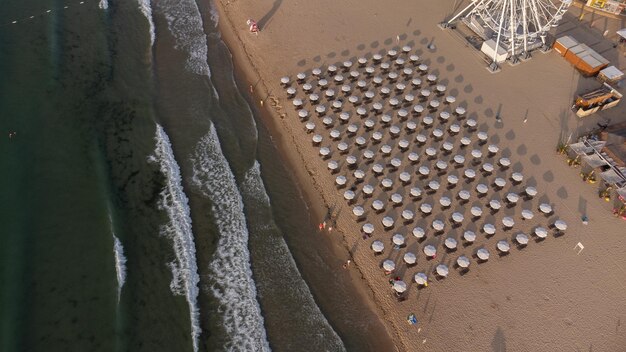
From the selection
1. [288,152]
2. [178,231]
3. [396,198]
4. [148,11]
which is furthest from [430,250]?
[148,11]

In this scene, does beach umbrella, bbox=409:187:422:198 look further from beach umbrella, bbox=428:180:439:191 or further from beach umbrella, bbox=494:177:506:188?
beach umbrella, bbox=494:177:506:188

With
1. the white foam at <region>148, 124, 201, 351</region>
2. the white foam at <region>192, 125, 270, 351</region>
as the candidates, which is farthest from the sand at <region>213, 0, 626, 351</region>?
the white foam at <region>148, 124, 201, 351</region>

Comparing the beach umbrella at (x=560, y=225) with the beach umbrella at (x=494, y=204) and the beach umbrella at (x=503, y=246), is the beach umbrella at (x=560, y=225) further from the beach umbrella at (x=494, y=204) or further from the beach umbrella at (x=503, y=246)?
the beach umbrella at (x=503, y=246)

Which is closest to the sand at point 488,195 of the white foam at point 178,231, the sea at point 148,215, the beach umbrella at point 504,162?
the beach umbrella at point 504,162

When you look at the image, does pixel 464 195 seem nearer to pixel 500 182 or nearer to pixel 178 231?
pixel 500 182

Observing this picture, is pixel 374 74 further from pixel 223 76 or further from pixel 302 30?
pixel 223 76

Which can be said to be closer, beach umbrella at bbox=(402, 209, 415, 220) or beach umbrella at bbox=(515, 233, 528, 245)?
beach umbrella at bbox=(515, 233, 528, 245)
